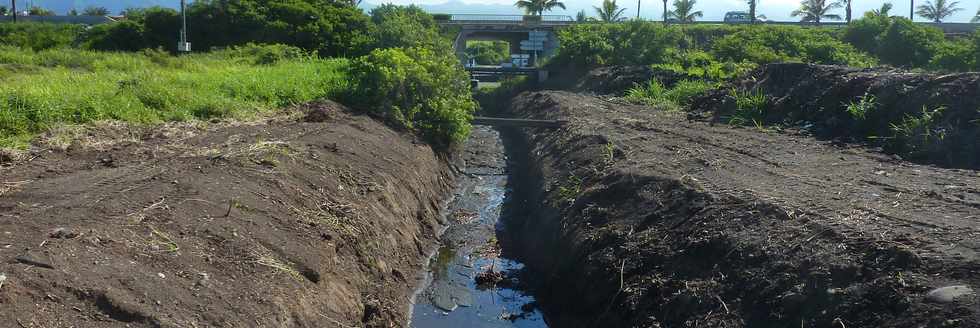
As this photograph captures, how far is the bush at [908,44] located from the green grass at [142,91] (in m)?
28.1

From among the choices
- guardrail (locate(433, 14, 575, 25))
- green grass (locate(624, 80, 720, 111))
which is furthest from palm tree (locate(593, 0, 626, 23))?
green grass (locate(624, 80, 720, 111))

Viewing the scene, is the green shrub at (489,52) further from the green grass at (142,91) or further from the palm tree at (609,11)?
the green grass at (142,91)

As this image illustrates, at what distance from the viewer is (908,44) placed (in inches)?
1485

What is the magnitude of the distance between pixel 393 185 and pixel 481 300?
3.08 meters

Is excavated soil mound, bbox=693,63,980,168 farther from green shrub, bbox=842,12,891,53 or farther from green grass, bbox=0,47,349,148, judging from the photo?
green shrub, bbox=842,12,891,53

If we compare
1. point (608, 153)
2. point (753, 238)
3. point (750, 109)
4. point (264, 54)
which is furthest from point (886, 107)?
point (264, 54)

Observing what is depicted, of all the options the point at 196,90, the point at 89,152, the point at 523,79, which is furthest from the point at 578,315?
the point at 523,79

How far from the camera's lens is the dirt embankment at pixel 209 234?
5.61 m

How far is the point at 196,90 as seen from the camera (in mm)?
14828

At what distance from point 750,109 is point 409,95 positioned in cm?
809

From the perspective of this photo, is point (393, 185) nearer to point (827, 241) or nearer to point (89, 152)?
point (89, 152)

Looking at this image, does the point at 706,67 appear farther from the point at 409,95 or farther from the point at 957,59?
the point at 409,95

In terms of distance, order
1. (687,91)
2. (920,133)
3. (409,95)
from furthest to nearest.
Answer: (687,91) → (409,95) → (920,133)

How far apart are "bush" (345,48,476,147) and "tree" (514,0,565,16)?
4629cm
